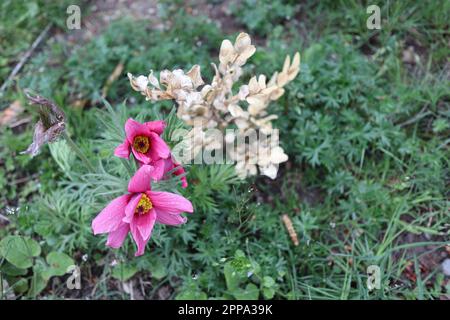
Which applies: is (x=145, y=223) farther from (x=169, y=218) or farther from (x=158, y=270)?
(x=158, y=270)

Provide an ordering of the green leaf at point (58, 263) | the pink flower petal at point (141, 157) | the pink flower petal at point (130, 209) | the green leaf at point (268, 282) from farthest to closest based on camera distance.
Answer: the green leaf at point (58, 263) < the green leaf at point (268, 282) < the pink flower petal at point (141, 157) < the pink flower petal at point (130, 209)

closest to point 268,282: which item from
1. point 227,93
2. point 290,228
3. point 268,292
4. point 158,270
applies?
point 268,292

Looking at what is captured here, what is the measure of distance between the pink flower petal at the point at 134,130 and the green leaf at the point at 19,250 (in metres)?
0.80

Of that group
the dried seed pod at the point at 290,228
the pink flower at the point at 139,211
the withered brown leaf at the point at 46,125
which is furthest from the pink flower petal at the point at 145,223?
the dried seed pod at the point at 290,228

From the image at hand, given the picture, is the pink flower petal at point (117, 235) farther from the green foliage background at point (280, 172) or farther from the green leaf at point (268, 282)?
the green leaf at point (268, 282)

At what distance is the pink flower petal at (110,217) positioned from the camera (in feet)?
4.41

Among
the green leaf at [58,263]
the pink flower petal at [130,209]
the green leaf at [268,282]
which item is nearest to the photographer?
the pink flower petal at [130,209]

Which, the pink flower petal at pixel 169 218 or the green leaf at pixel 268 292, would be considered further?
the green leaf at pixel 268 292

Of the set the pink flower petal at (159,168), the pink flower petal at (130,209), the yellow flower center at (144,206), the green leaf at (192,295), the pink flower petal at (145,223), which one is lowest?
the green leaf at (192,295)

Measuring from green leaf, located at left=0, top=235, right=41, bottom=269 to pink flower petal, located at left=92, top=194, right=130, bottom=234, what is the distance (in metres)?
0.71

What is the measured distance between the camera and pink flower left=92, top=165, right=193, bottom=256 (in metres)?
1.35
